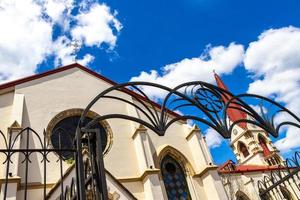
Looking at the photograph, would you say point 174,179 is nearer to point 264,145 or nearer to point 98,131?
point 98,131

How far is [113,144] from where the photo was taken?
12633mm

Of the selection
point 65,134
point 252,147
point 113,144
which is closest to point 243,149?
point 252,147

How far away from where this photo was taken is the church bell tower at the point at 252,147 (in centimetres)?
3250

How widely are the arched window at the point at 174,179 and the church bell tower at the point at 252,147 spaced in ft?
69.1

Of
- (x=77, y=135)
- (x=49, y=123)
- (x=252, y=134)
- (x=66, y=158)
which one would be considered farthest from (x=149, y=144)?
(x=252, y=134)

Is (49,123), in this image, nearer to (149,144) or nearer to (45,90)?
(45,90)

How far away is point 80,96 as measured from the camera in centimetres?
1358

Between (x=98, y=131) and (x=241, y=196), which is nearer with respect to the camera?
(x=98, y=131)

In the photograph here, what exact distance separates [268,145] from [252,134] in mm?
2831

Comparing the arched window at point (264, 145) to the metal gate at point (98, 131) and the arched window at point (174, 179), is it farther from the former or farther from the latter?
the metal gate at point (98, 131)

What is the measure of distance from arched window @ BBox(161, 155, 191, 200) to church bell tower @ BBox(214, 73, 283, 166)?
21051 mm

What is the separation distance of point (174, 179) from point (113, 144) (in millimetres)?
3328

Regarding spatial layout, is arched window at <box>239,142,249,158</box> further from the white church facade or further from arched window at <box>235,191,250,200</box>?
the white church facade

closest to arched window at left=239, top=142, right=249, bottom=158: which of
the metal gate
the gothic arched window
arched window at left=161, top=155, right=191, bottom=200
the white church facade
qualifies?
the white church facade
